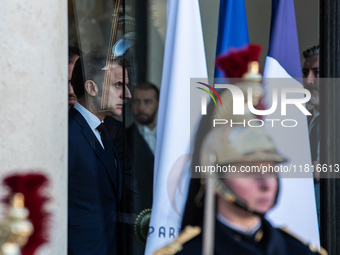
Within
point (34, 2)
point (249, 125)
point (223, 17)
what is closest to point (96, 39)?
point (223, 17)

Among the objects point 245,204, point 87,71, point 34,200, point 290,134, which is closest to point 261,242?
point 245,204

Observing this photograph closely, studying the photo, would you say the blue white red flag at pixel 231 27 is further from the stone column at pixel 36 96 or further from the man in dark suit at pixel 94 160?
the stone column at pixel 36 96

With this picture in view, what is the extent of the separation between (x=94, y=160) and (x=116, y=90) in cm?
43

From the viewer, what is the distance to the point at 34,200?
1509 mm

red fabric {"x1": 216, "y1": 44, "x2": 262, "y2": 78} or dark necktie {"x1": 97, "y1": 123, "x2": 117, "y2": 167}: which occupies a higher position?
red fabric {"x1": 216, "y1": 44, "x2": 262, "y2": 78}

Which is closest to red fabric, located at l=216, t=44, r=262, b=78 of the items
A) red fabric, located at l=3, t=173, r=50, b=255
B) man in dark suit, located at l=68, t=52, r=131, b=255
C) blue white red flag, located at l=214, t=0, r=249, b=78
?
blue white red flag, located at l=214, t=0, r=249, b=78

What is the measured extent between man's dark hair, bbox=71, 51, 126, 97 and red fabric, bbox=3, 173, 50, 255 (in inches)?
74.0

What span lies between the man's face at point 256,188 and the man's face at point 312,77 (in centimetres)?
50

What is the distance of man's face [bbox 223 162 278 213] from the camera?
2.91 metres

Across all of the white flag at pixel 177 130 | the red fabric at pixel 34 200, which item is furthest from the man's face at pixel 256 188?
the red fabric at pixel 34 200

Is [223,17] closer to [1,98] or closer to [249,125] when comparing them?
[249,125]

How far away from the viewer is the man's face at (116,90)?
3.29 meters

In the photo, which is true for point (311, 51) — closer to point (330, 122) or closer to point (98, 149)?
point (330, 122)

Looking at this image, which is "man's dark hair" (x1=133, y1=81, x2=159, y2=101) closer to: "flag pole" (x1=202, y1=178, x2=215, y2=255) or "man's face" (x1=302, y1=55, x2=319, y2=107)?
"flag pole" (x1=202, y1=178, x2=215, y2=255)
